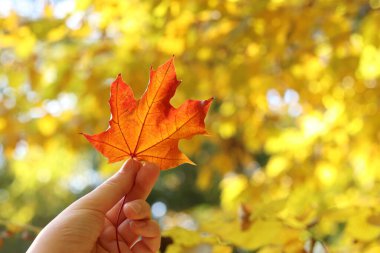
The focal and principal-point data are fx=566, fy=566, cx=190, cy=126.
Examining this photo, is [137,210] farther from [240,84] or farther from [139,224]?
[240,84]

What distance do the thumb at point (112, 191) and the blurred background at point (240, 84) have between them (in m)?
0.21

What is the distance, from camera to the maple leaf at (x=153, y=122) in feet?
1.75

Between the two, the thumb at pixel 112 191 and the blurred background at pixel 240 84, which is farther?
the blurred background at pixel 240 84

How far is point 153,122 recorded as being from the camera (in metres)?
0.56

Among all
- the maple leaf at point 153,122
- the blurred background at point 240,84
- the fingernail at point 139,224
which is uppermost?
the maple leaf at point 153,122

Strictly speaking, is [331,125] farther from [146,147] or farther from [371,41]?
[146,147]

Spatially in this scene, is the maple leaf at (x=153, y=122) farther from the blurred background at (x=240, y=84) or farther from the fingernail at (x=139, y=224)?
the blurred background at (x=240, y=84)

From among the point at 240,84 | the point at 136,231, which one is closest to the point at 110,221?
the point at 136,231

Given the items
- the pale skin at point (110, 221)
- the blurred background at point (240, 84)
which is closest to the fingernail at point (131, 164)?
the pale skin at point (110, 221)

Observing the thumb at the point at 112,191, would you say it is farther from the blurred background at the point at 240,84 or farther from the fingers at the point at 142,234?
the blurred background at the point at 240,84

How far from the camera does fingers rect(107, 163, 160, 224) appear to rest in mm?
595

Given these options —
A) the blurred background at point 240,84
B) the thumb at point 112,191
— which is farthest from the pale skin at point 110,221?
the blurred background at point 240,84

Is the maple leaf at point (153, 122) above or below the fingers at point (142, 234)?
above

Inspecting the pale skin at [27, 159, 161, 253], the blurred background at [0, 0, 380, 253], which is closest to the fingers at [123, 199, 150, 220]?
the pale skin at [27, 159, 161, 253]
